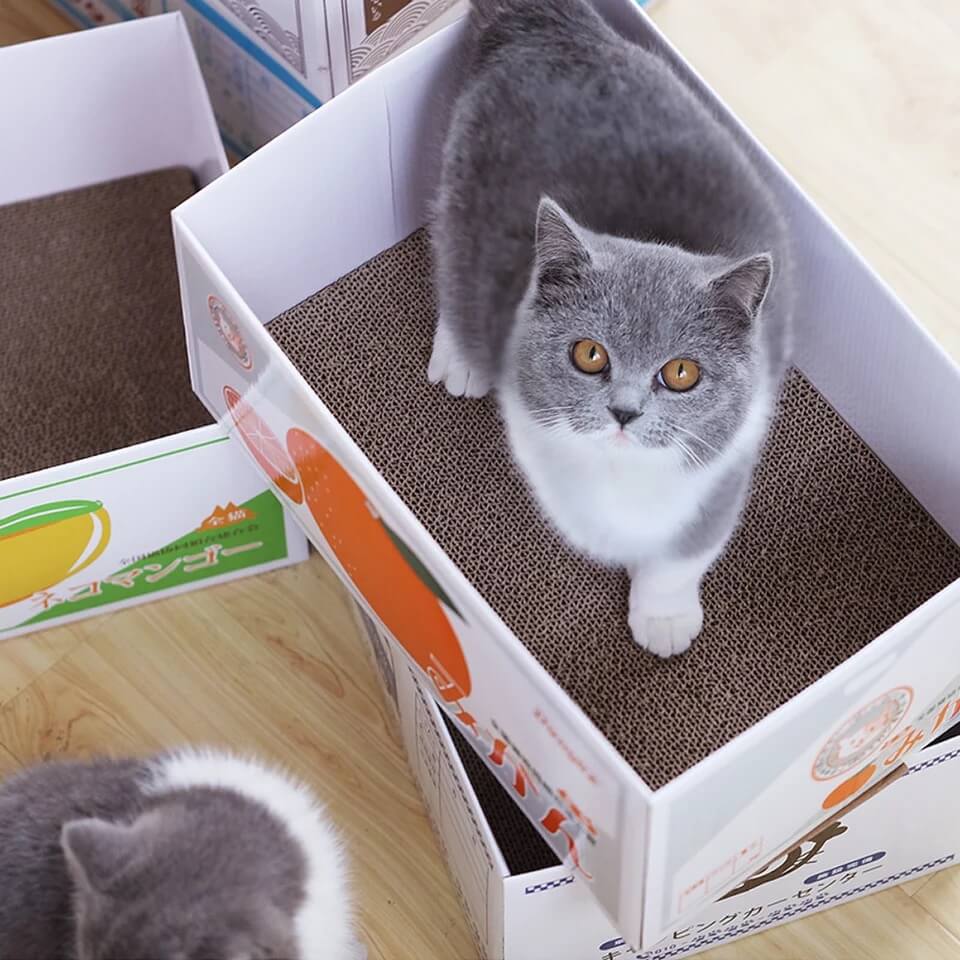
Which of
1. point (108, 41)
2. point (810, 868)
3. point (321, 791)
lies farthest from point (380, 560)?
point (108, 41)

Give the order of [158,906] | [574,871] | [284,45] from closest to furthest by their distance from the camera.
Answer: [158,906]
[574,871]
[284,45]

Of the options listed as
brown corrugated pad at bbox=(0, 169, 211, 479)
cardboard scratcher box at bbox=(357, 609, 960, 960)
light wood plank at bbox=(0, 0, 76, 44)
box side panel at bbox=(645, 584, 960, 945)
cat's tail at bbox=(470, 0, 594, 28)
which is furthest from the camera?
light wood plank at bbox=(0, 0, 76, 44)

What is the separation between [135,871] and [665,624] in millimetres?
488

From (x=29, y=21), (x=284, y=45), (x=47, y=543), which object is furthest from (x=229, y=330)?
(x=29, y=21)

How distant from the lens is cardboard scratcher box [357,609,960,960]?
1129 mm

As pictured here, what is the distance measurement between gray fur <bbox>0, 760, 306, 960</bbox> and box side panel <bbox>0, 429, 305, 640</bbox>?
0.23 metres

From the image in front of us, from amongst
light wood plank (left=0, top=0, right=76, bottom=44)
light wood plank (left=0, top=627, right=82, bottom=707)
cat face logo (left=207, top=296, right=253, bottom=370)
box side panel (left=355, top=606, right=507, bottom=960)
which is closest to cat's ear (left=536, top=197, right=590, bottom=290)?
cat face logo (left=207, top=296, right=253, bottom=370)

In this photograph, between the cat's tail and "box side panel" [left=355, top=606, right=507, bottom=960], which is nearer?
"box side panel" [left=355, top=606, right=507, bottom=960]

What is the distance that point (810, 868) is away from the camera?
4.04 feet

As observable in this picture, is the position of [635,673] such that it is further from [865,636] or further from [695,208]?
[695,208]

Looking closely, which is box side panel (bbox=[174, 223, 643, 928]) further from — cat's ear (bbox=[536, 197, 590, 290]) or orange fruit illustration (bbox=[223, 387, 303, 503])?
cat's ear (bbox=[536, 197, 590, 290])

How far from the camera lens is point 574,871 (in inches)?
41.8

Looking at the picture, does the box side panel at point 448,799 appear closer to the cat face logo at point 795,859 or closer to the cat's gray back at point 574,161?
the cat face logo at point 795,859

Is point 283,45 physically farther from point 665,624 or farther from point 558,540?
point 665,624
